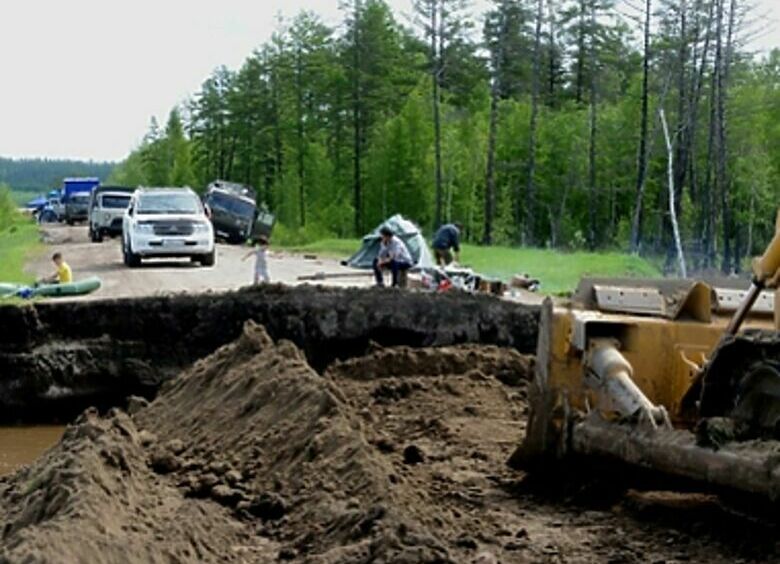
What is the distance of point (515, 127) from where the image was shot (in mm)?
62062

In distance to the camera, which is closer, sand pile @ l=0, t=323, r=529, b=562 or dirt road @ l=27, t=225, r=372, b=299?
sand pile @ l=0, t=323, r=529, b=562

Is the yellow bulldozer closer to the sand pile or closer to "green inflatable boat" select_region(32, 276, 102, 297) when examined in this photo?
the sand pile

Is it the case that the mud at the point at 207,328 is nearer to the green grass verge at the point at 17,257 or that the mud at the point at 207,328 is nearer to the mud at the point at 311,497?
the green grass verge at the point at 17,257

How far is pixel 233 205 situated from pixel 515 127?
19482 millimetres

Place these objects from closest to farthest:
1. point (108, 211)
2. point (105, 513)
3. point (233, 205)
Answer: point (105, 513) → point (108, 211) → point (233, 205)

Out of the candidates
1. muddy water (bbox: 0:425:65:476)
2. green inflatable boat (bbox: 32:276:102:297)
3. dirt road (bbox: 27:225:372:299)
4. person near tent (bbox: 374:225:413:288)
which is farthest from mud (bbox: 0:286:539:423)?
green inflatable boat (bbox: 32:276:102:297)

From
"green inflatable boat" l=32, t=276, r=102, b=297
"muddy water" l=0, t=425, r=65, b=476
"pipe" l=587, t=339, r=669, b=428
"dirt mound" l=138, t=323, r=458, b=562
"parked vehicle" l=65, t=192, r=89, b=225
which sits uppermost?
"pipe" l=587, t=339, r=669, b=428

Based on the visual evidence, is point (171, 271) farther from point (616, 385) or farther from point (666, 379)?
point (616, 385)

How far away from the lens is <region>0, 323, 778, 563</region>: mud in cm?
755

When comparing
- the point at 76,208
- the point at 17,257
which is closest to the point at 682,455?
the point at 17,257

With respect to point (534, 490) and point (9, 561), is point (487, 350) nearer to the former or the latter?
point (534, 490)

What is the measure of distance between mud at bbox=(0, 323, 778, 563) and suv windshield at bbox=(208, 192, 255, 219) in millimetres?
31950

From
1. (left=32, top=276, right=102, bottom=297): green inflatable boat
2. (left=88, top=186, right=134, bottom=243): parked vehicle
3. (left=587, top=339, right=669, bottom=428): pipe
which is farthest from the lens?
(left=88, top=186, right=134, bottom=243): parked vehicle

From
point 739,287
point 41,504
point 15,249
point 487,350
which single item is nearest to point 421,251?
point 487,350
